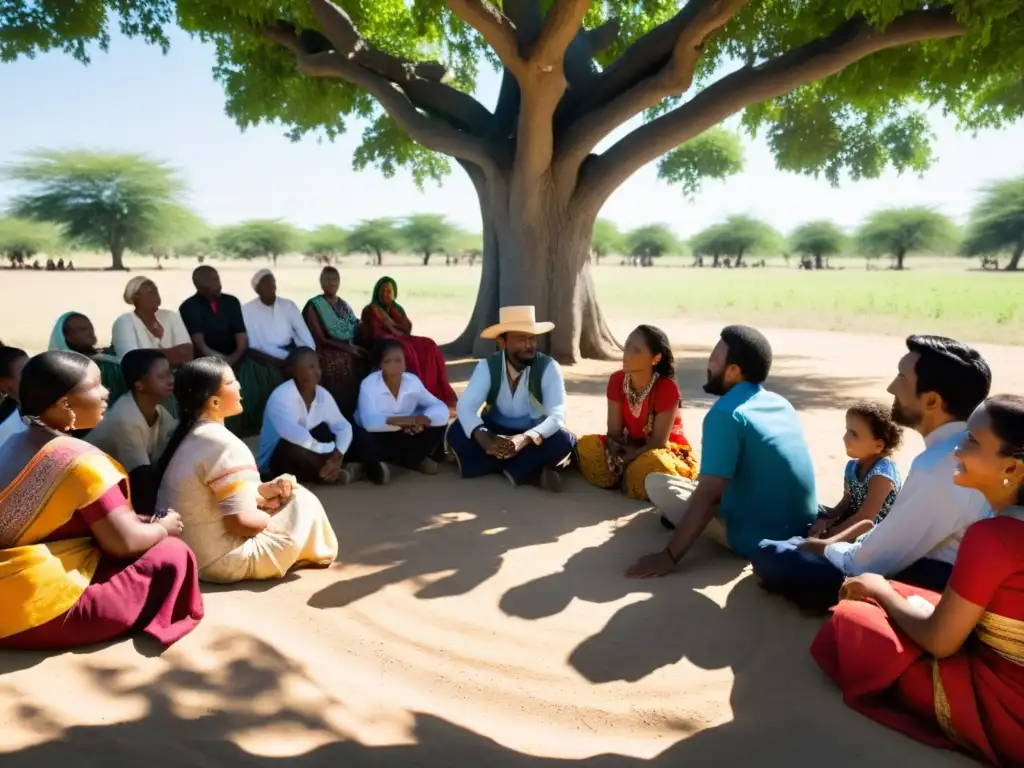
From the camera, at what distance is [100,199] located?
5350 cm

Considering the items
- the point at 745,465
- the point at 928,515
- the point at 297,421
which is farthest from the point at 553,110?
the point at 928,515

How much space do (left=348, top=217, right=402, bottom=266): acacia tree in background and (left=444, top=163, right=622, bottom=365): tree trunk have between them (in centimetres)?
7287

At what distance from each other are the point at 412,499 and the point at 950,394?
3.36 metres

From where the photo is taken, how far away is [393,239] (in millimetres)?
83812

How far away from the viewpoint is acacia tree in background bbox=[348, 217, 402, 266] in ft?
271

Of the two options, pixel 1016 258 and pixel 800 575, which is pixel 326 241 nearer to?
pixel 1016 258

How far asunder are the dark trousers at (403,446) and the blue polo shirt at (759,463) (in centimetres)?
258

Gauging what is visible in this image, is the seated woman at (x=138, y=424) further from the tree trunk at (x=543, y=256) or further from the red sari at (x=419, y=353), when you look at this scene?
the tree trunk at (x=543, y=256)

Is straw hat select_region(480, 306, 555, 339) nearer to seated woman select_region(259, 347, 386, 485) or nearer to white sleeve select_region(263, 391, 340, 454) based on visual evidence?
seated woman select_region(259, 347, 386, 485)

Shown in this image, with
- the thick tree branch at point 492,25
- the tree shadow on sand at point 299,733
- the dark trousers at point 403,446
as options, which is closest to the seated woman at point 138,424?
the tree shadow on sand at point 299,733

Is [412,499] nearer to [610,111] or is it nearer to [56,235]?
[610,111]

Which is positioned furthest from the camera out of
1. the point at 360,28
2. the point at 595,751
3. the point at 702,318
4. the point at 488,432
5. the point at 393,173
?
the point at 702,318

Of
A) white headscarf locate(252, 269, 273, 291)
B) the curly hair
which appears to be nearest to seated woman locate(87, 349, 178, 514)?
white headscarf locate(252, 269, 273, 291)

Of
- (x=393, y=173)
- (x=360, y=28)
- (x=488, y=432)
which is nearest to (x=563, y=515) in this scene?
(x=488, y=432)
